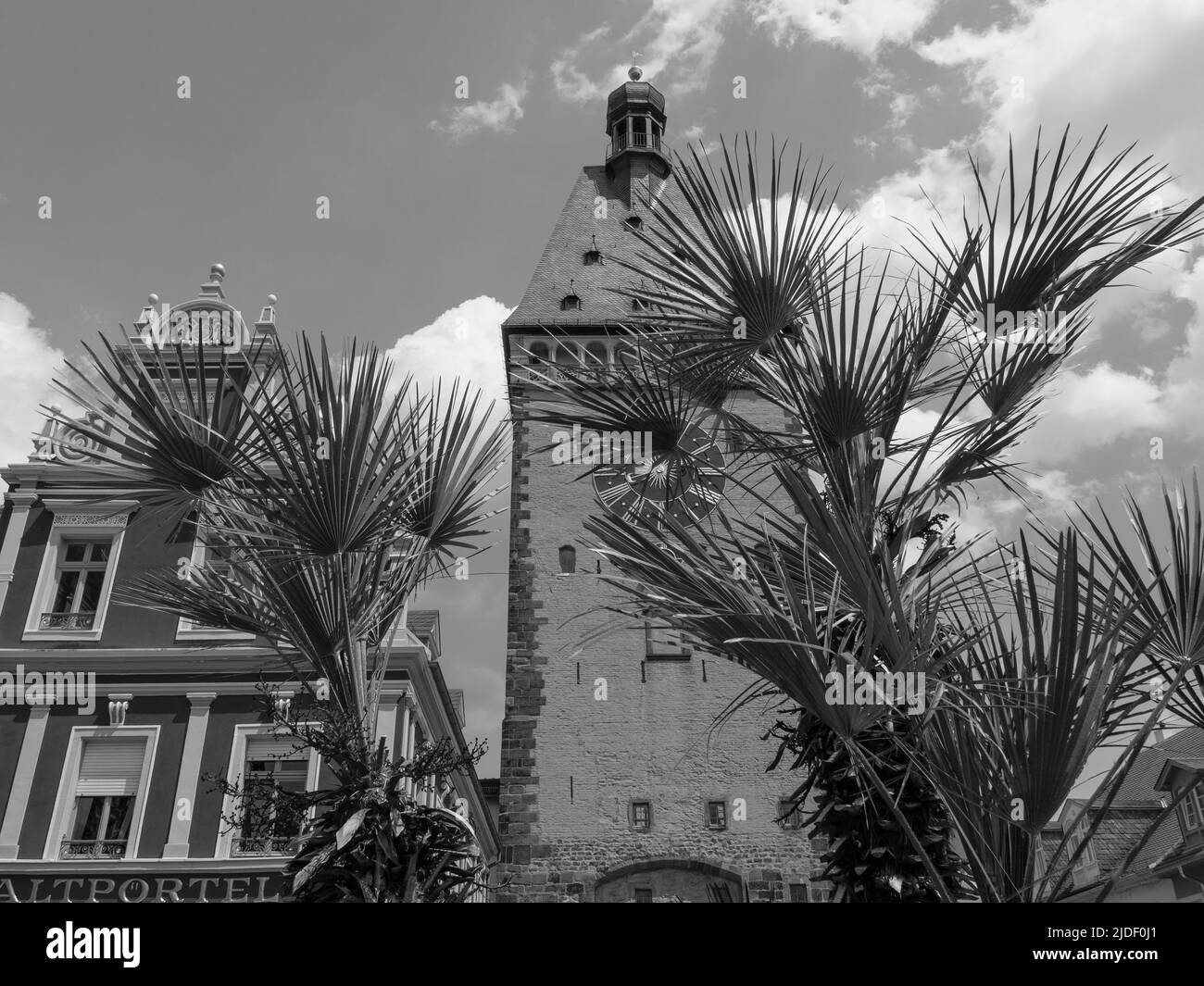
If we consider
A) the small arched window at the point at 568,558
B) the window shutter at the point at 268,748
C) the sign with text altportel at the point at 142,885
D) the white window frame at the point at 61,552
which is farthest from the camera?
the small arched window at the point at 568,558

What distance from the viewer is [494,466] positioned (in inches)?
284

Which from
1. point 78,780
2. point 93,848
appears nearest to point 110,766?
point 78,780

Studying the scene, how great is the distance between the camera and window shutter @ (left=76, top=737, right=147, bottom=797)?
1867 cm

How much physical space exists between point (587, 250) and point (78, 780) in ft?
63.2

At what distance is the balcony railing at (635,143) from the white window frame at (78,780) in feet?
78.0

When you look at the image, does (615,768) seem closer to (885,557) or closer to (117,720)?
(117,720)

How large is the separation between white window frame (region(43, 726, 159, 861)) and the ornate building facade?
27mm

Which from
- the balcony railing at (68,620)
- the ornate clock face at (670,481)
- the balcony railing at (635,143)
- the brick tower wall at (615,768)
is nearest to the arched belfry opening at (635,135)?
the balcony railing at (635,143)

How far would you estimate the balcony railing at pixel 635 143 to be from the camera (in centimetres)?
3619

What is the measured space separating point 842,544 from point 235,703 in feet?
54.3

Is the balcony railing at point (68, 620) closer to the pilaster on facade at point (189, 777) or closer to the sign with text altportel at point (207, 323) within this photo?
the pilaster on facade at point (189, 777)

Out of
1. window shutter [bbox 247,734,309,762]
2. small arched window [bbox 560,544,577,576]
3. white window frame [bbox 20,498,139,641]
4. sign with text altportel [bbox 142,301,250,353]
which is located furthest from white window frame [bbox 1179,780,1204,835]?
white window frame [bbox 20,498,139,641]

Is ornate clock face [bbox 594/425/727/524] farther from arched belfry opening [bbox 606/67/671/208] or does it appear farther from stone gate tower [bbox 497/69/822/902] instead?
arched belfry opening [bbox 606/67/671/208]
